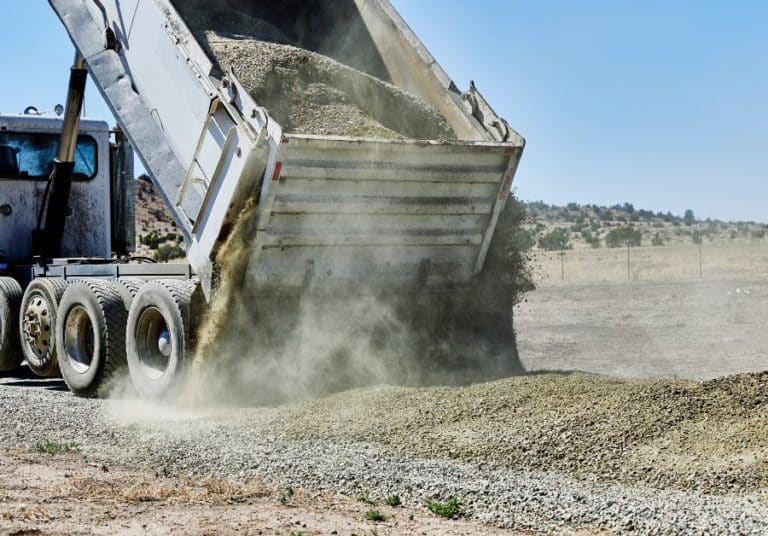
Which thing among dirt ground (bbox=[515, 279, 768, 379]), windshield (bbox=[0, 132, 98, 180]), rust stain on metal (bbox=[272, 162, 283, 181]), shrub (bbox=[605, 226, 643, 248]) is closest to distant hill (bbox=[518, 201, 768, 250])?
shrub (bbox=[605, 226, 643, 248])

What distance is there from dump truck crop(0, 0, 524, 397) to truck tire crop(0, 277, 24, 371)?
22mm

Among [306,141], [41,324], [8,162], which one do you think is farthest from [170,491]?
[8,162]

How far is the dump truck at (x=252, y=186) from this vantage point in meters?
9.41

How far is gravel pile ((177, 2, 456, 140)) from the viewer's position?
33.3ft

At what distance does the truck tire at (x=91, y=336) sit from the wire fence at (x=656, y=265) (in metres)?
16.8

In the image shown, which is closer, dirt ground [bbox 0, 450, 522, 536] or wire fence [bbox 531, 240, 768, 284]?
dirt ground [bbox 0, 450, 522, 536]

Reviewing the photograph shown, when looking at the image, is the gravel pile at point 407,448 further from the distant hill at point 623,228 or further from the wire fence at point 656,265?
the distant hill at point 623,228

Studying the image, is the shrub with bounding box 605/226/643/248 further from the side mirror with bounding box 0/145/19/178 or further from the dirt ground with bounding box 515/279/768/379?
the side mirror with bounding box 0/145/19/178

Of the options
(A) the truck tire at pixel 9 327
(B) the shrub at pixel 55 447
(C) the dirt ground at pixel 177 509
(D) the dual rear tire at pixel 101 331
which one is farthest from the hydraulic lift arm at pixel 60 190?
(C) the dirt ground at pixel 177 509

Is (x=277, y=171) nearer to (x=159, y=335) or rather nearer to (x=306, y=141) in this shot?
(x=306, y=141)

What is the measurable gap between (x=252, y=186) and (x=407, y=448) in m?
2.74

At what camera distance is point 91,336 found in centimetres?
1133

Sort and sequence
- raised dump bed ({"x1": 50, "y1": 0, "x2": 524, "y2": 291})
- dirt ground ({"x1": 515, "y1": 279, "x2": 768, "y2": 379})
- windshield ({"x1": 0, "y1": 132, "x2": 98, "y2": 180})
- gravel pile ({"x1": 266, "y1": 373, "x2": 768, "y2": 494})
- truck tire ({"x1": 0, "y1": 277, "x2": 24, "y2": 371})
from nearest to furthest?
gravel pile ({"x1": 266, "y1": 373, "x2": 768, "y2": 494}) → raised dump bed ({"x1": 50, "y1": 0, "x2": 524, "y2": 291}) → truck tire ({"x1": 0, "y1": 277, "x2": 24, "y2": 371}) → windshield ({"x1": 0, "y1": 132, "x2": 98, "y2": 180}) → dirt ground ({"x1": 515, "y1": 279, "x2": 768, "y2": 379})

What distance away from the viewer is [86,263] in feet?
40.2
